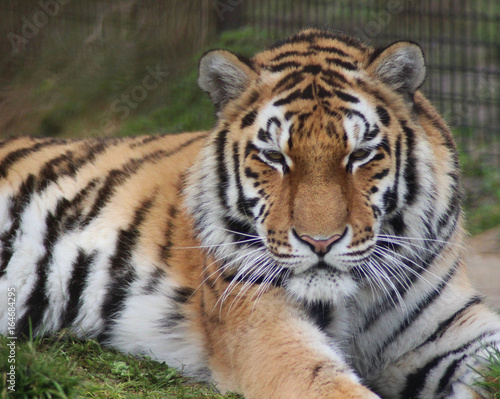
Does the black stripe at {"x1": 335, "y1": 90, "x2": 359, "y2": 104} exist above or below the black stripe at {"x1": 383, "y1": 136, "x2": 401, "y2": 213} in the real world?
above

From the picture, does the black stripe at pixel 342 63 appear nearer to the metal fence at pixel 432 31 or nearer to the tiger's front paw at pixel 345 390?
the tiger's front paw at pixel 345 390

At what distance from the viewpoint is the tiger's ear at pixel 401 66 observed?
284 cm

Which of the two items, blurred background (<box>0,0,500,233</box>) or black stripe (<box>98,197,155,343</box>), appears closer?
black stripe (<box>98,197,155,343</box>)

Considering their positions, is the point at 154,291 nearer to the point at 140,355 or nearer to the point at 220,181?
the point at 140,355

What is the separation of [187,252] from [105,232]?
448 mm

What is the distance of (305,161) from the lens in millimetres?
2613

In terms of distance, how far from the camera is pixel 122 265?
3398 mm

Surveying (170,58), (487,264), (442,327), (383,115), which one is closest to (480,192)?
(487,264)

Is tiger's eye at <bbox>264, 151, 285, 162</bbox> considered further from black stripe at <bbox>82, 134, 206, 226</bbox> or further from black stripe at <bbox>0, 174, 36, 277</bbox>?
black stripe at <bbox>0, 174, 36, 277</bbox>

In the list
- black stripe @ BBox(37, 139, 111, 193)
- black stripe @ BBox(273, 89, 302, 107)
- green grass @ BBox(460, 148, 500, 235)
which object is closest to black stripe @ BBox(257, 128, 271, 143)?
black stripe @ BBox(273, 89, 302, 107)

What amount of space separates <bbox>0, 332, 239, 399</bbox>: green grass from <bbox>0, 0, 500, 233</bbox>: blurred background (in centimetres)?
180

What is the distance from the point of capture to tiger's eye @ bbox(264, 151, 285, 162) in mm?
2703

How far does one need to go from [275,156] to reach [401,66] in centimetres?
64

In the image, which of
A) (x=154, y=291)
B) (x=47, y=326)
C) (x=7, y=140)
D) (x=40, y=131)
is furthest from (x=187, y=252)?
(x=40, y=131)
